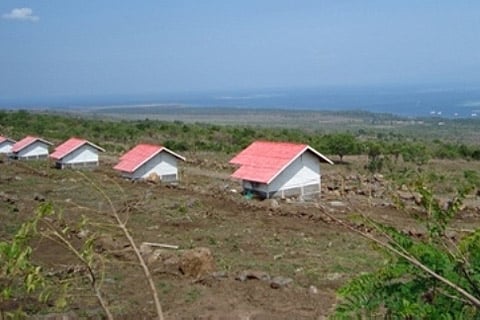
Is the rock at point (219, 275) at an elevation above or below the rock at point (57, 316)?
below

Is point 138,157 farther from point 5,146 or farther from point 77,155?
point 5,146

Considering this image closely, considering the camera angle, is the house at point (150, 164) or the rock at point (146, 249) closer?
the rock at point (146, 249)

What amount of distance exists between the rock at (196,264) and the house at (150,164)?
17.5 metres

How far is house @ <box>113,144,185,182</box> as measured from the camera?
30.5 metres

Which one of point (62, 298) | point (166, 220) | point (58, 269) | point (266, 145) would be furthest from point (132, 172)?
point (62, 298)

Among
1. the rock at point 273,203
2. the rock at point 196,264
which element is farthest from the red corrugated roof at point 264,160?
the rock at point 196,264

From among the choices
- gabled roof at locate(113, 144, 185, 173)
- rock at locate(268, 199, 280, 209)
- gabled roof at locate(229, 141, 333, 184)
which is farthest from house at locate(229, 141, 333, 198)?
gabled roof at locate(113, 144, 185, 173)

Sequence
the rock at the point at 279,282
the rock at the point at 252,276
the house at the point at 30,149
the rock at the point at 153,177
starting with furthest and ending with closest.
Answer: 1. the house at the point at 30,149
2. the rock at the point at 153,177
3. the rock at the point at 252,276
4. the rock at the point at 279,282

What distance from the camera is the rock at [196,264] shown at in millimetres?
12906

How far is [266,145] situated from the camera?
2758cm

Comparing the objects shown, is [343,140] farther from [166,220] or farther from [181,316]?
[181,316]

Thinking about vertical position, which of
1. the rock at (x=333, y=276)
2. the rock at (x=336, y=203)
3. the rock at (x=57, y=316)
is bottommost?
the rock at (x=336, y=203)

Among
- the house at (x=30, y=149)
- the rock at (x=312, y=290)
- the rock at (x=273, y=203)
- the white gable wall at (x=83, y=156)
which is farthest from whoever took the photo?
the house at (x=30, y=149)

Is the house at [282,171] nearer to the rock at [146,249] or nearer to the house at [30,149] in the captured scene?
the rock at [146,249]
